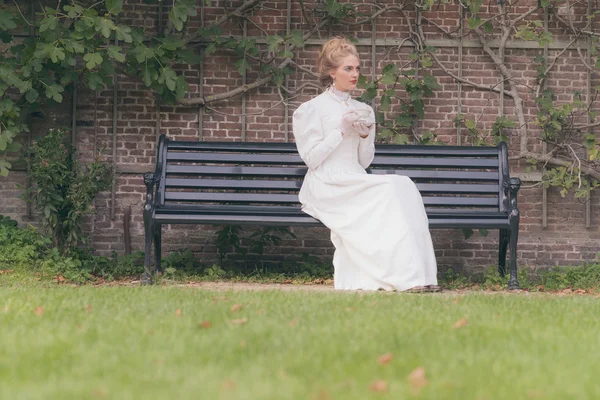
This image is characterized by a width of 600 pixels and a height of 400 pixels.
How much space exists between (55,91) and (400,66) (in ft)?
9.42

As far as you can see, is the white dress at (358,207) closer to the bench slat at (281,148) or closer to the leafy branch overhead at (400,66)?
the bench slat at (281,148)

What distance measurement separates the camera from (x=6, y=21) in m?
7.14

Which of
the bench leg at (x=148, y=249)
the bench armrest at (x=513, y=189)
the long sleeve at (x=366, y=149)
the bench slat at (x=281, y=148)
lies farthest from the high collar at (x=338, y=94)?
the bench leg at (x=148, y=249)

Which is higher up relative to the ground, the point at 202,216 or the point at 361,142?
the point at 361,142

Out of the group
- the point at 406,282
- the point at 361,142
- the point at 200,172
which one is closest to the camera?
the point at 406,282

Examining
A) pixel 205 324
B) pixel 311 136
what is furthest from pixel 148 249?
pixel 205 324

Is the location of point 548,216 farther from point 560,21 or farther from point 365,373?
point 365,373

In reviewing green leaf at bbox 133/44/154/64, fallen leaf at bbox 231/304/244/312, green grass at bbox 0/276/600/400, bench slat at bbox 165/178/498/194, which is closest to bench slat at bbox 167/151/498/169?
bench slat at bbox 165/178/498/194

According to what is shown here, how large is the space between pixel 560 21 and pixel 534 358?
521cm

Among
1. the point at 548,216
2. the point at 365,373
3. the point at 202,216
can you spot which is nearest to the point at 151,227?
the point at 202,216

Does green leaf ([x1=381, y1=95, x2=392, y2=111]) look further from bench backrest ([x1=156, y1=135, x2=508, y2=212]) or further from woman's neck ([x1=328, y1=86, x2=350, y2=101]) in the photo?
woman's neck ([x1=328, y1=86, x2=350, y2=101])

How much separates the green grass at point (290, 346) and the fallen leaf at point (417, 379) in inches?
0.9

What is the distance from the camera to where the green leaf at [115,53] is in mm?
7101

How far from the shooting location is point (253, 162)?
7.24 metres
